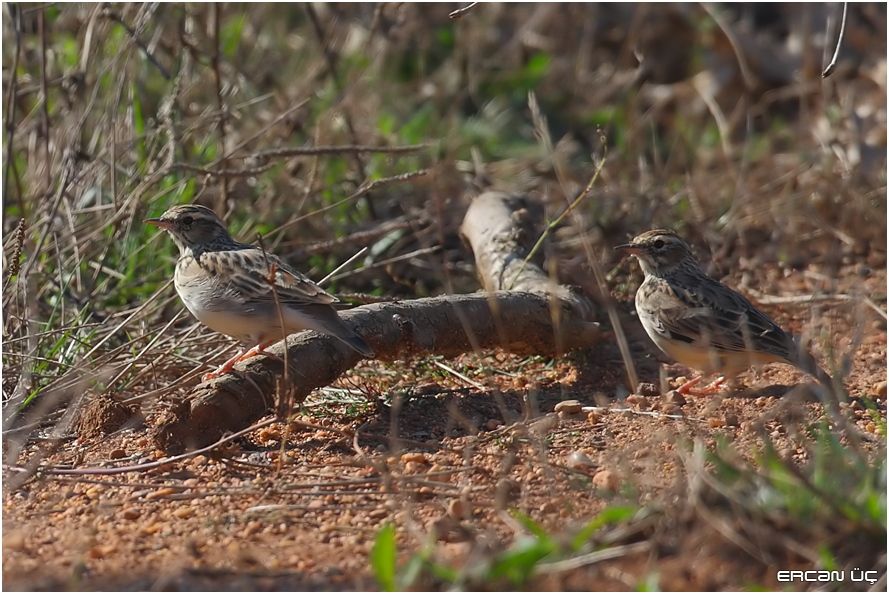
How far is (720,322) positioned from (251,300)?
2744 millimetres

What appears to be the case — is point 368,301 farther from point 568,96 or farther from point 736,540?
point 568,96

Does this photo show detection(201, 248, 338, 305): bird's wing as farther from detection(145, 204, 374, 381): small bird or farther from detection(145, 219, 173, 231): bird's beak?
detection(145, 219, 173, 231): bird's beak

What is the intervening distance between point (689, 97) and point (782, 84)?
979 millimetres

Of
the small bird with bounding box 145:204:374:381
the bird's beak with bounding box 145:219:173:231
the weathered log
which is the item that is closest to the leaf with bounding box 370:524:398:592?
the weathered log

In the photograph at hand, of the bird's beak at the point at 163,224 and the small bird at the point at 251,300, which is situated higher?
the bird's beak at the point at 163,224

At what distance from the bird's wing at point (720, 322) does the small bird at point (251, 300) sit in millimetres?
1927

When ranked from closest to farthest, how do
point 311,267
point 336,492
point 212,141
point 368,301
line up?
point 336,492, point 368,301, point 311,267, point 212,141

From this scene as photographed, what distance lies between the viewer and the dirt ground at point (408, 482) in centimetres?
438

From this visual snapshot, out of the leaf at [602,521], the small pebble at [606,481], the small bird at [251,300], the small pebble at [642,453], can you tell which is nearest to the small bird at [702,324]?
the small pebble at [642,453]

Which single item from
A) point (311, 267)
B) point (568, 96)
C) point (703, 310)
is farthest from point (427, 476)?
point (568, 96)

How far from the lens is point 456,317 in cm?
685

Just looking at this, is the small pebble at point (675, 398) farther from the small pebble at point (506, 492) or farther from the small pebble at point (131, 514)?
the small pebble at point (131, 514)

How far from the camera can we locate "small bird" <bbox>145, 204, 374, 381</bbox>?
248 inches

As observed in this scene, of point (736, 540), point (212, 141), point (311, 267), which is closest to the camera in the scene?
point (736, 540)
